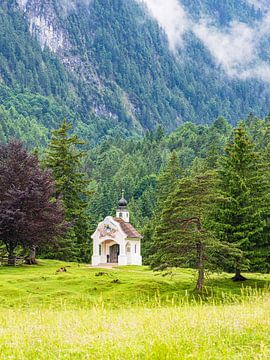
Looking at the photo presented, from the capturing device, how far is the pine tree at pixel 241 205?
35.7m

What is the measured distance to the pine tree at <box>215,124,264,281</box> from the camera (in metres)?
35.7

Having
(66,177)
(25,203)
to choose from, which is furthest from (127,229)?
(25,203)

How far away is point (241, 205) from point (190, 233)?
5.87 metres

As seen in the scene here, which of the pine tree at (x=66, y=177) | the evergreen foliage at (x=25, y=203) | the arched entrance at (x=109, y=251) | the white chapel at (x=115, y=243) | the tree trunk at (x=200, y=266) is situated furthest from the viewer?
the arched entrance at (x=109, y=251)

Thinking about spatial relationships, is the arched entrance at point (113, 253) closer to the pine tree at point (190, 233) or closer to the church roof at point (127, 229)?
the church roof at point (127, 229)

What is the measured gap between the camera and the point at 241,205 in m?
36.9

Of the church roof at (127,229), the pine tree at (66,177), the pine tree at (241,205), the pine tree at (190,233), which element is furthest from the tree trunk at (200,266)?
the church roof at (127,229)

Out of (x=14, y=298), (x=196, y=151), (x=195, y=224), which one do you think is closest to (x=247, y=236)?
(x=195, y=224)

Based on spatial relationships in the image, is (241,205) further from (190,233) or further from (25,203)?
(25,203)

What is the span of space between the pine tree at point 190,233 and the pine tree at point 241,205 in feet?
5.22

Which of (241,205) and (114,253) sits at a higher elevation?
(241,205)

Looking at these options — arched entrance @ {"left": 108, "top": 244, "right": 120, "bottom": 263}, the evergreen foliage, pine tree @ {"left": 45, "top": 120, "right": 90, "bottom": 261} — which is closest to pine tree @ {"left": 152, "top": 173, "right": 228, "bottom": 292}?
the evergreen foliage

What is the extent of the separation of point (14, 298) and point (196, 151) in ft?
427

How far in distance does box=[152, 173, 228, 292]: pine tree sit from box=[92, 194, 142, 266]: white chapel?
92.8 ft
